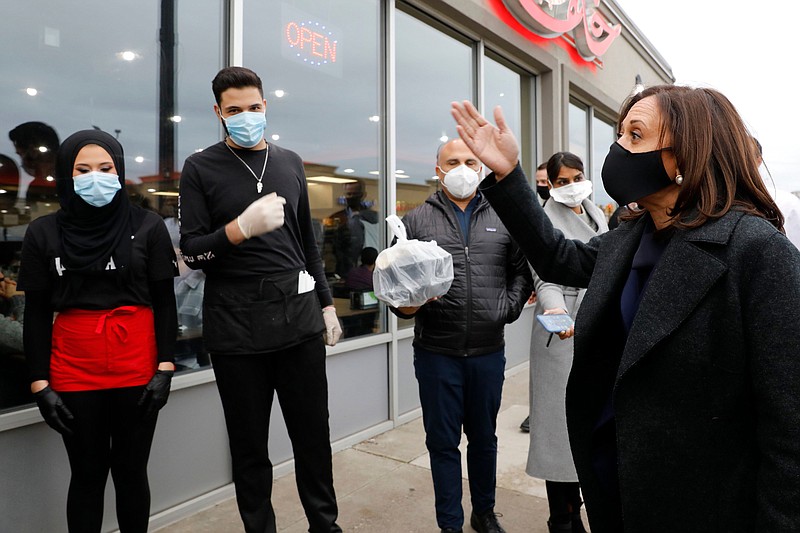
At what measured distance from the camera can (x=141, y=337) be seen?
2361 millimetres

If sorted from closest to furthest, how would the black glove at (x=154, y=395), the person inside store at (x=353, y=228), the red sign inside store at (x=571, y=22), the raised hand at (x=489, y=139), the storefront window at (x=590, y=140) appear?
the raised hand at (x=489, y=139) < the black glove at (x=154, y=395) < the person inside store at (x=353, y=228) < the red sign inside store at (x=571, y=22) < the storefront window at (x=590, y=140)

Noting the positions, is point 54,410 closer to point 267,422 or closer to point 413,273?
point 267,422

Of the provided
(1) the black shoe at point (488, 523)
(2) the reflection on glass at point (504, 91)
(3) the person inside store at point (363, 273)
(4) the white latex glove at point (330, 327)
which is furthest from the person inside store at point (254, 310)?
(2) the reflection on glass at point (504, 91)

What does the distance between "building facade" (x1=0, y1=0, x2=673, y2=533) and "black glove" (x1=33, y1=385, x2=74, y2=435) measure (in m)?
0.44

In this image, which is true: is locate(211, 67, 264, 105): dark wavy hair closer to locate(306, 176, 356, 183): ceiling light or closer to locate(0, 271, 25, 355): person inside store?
locate(0, 271, 25, 355): person inside store

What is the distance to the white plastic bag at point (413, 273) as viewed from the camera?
2.57 m

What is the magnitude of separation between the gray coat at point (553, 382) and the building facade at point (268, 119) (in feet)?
5.26

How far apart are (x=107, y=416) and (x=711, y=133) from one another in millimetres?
2271

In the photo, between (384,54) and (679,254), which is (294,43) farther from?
(679,254)

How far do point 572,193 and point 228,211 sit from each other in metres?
1.69

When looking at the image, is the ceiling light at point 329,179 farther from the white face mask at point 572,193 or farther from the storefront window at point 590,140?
the storefront window at point 590,140

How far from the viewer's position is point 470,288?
2.80m

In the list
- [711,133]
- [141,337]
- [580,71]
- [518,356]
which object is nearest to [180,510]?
[141,337]

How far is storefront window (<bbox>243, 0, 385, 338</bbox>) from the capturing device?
395 centimetres
